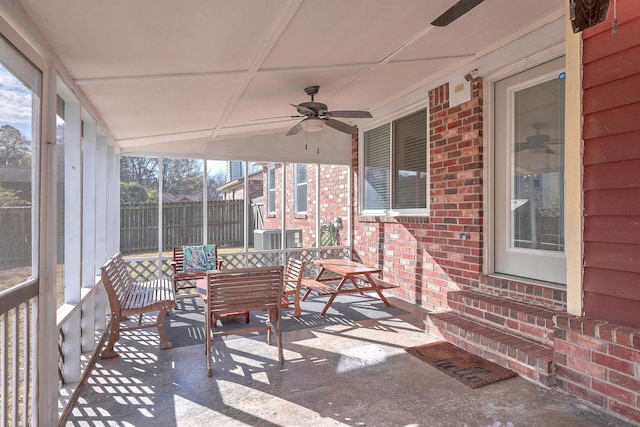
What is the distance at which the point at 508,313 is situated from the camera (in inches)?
131

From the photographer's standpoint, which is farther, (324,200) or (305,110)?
(324,200)

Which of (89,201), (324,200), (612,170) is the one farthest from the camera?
(324,200)

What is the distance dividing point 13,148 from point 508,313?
3727 mm

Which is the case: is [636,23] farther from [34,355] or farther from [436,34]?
[34,355]

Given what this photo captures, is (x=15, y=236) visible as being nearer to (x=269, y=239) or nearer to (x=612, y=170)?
(x=612, y=170)

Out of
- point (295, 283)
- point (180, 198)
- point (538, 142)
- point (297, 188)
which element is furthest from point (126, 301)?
point (297, 188)

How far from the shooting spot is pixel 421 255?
497 centimetres

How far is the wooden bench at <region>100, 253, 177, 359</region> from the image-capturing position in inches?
135

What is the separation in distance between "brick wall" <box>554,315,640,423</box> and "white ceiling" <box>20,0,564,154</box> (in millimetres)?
2472

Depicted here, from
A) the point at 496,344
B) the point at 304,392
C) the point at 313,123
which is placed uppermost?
the point at 313,123

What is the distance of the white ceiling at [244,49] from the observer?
2049 mm

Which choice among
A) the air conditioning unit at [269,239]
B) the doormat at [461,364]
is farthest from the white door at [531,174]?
the air conditioning unit at [269,239]

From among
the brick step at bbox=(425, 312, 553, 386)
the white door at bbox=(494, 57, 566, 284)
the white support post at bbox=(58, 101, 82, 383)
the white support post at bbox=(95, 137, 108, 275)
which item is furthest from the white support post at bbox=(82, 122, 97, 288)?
the white door at bbox=(494, 57, 566, 284)

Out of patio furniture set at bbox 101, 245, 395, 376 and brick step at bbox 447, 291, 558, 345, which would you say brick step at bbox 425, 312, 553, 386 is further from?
patio furniture set at bbox 101, 245, 395, 376
